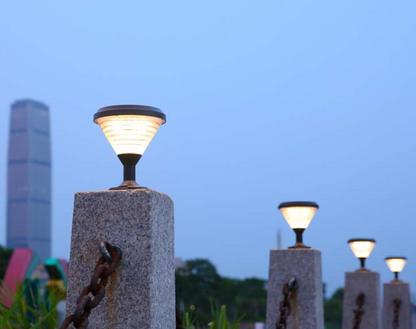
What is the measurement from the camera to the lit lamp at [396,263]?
14867 millimetres

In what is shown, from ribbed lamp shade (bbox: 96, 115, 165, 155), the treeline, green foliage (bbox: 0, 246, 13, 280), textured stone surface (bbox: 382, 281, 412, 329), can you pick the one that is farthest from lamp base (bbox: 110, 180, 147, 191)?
green foliage (bbox: 0, 246, 13, 280)

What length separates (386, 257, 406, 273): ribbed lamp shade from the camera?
14867 millimetres

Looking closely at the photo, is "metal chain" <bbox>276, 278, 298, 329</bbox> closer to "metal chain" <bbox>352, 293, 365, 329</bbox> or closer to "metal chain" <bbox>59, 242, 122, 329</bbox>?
"metal chain" <bbox>59, 242, 122, 329</bbox>

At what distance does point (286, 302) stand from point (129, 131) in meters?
3.50

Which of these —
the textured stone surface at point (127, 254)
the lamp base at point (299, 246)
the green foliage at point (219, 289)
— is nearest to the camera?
the textured stone surface at point (127, 254)

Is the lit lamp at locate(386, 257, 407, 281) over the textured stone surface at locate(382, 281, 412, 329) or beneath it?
over

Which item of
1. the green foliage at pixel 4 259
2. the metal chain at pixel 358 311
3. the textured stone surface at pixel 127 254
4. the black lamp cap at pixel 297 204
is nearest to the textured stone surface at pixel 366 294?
the metal chain at pixel 358 311

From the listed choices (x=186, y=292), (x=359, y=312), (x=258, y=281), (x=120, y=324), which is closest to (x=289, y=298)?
(x=120, y=324)

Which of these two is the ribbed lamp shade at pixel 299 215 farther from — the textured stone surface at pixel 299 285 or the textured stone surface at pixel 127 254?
the textured stone surface at pixel 127 254

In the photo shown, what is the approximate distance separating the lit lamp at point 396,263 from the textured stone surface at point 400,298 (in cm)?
30

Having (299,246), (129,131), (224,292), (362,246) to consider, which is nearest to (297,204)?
(299,246)

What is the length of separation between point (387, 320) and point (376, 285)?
4.50 metres

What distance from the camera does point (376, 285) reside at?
11500 mm

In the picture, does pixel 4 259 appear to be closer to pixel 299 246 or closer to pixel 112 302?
pixel 299 246
